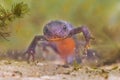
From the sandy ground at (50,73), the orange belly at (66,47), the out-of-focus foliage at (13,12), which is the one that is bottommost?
the sandy ground at (50,73)

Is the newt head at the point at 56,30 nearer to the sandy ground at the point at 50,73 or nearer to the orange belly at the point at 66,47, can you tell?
the orange belly at the point at 66,47

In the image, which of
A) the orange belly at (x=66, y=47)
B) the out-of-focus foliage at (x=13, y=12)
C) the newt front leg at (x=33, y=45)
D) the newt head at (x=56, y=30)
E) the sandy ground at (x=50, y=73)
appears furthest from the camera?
the orange belly at (x=66, y=47)

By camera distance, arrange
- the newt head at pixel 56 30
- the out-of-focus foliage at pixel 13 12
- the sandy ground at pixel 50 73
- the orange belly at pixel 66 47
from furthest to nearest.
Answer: the orange belly at pixel 66 47
the newt head at pixel 56 30
the out-of-focus foliage at pixel 13 12
the sandy ground at pixel 50 73

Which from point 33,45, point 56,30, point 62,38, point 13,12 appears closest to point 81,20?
point 62,38

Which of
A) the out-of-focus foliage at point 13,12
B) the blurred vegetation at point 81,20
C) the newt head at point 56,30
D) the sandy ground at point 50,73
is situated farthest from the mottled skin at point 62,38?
the out-of-focus foliage at point 13,12

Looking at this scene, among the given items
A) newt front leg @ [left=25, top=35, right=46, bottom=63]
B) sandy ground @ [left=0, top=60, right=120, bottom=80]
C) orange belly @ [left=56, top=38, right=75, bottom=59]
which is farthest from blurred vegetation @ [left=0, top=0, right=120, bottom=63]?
sandy ground @ [left=0, top=60, right=120, bottom=80]

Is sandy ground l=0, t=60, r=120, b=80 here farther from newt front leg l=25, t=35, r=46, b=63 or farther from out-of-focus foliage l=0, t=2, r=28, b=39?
newt front leg l=25, t=35, r=46, b=63

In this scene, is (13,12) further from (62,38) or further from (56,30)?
(62,38)

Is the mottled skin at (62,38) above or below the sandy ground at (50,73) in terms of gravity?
above
